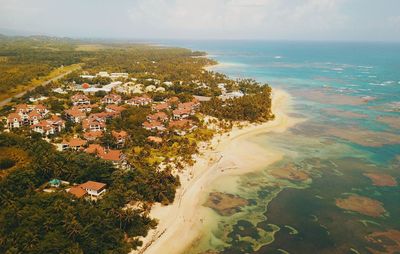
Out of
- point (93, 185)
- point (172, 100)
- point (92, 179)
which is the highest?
point (172, 100)

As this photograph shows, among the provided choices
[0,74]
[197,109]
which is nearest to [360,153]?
[197,109]

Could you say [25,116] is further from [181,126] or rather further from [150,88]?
[150,88]

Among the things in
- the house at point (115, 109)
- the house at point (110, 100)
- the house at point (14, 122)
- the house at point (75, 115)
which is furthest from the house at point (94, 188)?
the house at point (110, 100)

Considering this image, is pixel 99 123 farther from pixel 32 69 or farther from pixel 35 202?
pixel 32 69

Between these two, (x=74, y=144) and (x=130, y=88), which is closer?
(x=74, y=144)

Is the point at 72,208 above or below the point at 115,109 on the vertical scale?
below

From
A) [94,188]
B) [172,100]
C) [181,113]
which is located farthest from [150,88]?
[94,188]

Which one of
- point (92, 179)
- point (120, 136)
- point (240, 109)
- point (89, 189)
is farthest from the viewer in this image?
point (240, 109)

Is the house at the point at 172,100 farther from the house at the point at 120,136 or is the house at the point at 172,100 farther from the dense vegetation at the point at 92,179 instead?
the house at the point at 120,136
